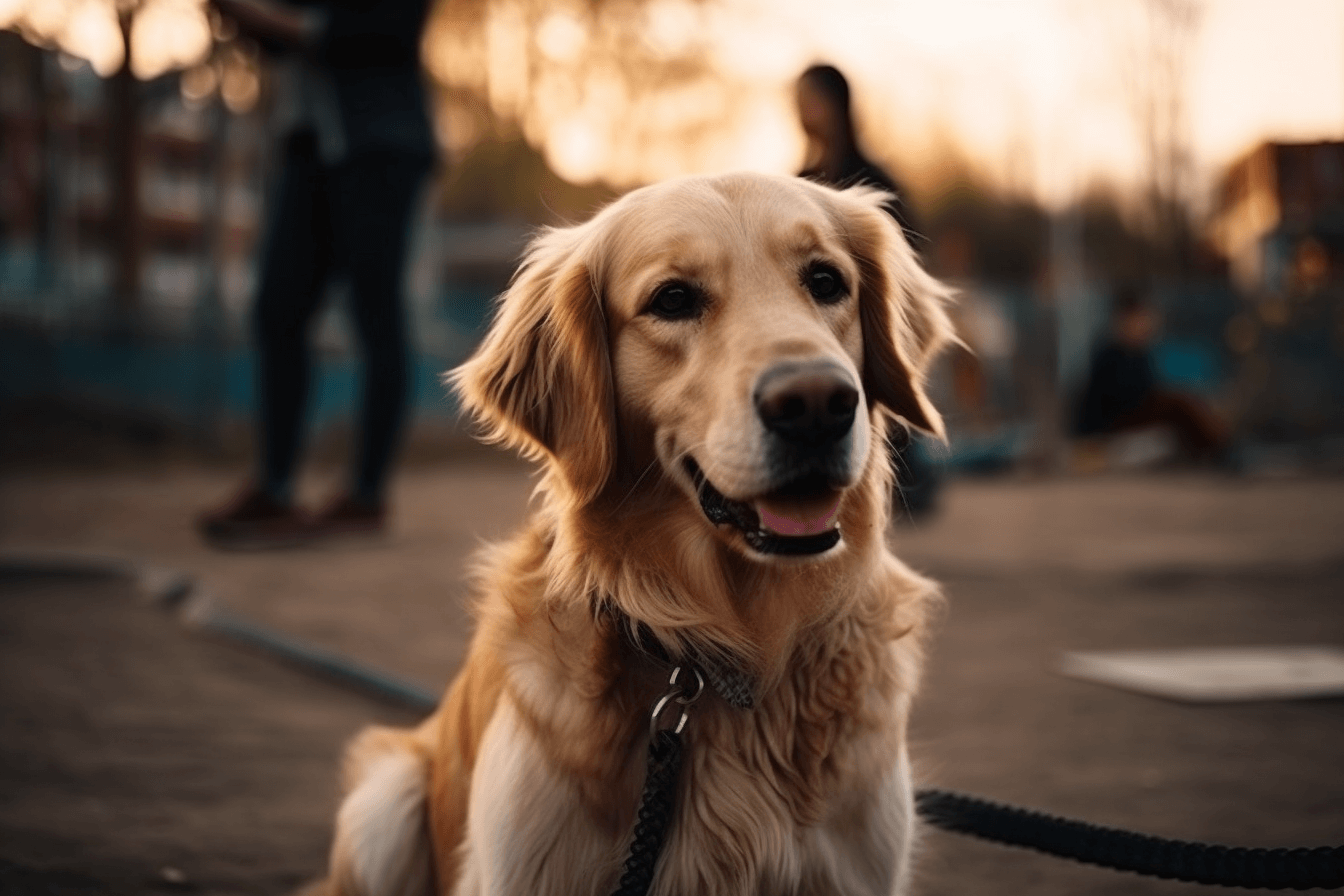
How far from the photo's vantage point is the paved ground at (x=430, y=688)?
9.95 ft

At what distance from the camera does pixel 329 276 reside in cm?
683

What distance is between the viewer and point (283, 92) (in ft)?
21.9

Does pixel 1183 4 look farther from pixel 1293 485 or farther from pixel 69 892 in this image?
pixel 69 892

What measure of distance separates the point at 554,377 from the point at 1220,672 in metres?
3.08

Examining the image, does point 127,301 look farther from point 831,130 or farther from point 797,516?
point 797,516

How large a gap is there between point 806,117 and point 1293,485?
27.5 ft

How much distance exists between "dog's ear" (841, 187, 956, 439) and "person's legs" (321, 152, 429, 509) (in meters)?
4.02

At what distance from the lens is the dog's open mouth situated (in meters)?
2.24

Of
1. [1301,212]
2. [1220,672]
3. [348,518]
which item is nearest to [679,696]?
[1220,672]

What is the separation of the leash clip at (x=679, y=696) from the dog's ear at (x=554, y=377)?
1.35 feet

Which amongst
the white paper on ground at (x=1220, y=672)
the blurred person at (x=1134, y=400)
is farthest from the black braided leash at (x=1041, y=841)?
the blurred person at (x=1134, y=400)

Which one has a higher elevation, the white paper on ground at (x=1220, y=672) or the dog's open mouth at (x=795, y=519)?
the dog's open mouth at (x=795, y=519)

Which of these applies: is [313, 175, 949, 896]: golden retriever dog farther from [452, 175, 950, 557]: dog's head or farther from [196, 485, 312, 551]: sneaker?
[196, 485, 312, 551]: sneaker

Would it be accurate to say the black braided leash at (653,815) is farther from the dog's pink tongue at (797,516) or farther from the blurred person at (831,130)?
the blurred person at (831,130)
